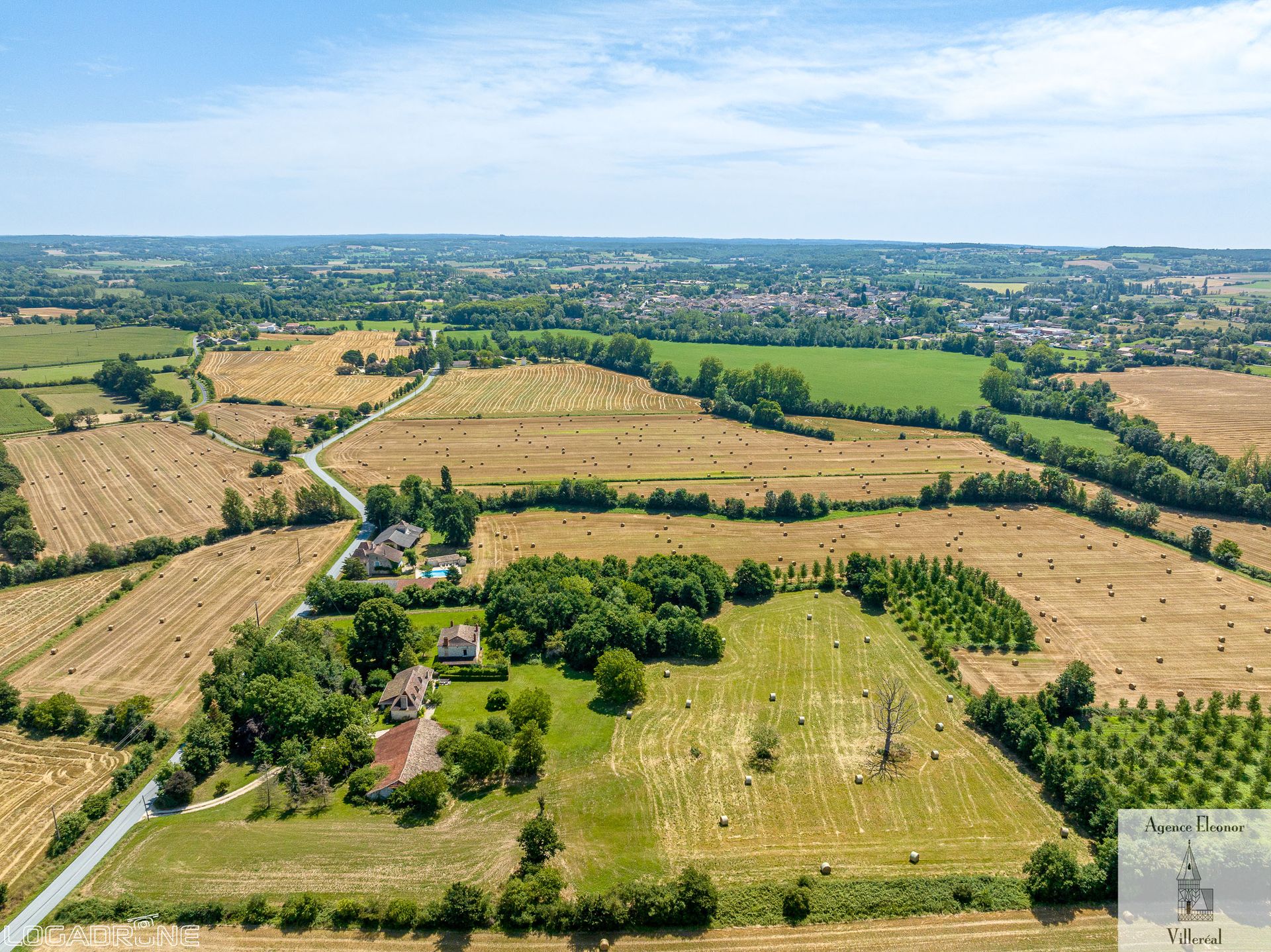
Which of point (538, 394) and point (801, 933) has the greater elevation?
point (538, 394)

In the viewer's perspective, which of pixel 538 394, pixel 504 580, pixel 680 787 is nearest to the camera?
pixel 680 787

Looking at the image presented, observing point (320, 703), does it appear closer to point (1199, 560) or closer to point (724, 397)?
point (1199, 560)

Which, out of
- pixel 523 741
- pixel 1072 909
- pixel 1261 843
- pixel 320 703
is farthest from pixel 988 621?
pixel 320 703

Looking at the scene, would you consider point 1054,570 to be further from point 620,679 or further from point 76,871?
point 76,871

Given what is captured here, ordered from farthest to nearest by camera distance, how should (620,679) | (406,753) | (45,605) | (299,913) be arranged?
(45,605) → (620,679) → (406,753) → (299,913)

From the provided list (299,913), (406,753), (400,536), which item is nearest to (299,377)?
(400,536)

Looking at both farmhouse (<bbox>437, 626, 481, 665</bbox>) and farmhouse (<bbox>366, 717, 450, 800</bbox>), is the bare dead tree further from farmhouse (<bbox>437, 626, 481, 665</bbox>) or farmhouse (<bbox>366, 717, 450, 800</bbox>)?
farmhouse (<bbox>437, 626, 481, 665</bbox>)
